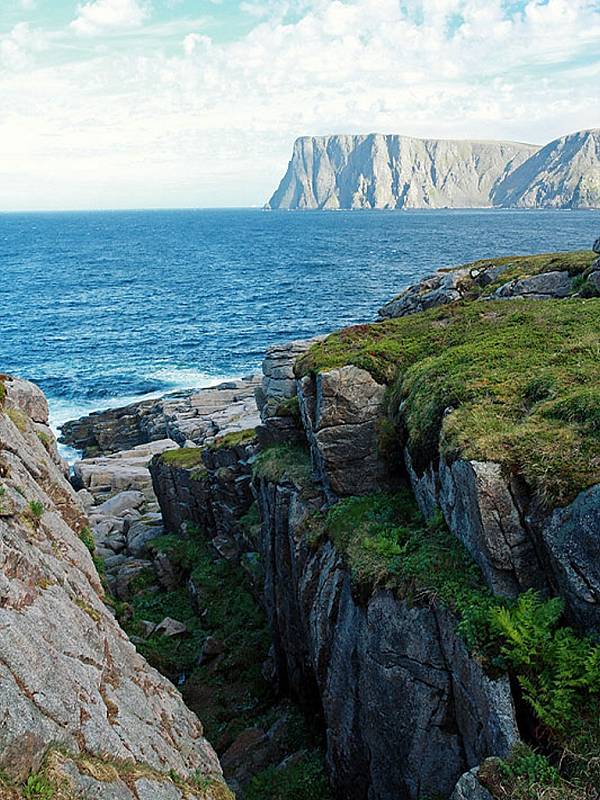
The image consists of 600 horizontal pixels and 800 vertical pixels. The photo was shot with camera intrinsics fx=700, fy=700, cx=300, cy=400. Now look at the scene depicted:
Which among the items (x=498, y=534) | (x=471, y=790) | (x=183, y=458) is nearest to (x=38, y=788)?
(x=471, y=790)

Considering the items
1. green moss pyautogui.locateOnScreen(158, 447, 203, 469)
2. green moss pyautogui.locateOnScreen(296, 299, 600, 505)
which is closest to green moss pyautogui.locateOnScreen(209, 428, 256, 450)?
green moss pyautogui.locateOnScreen(158, 447, 203, 469)

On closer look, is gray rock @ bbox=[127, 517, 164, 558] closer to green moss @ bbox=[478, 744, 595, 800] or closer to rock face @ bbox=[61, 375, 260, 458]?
rock face @ bbox=[61, 375, 260, 458]

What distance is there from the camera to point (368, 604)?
15.9 meters

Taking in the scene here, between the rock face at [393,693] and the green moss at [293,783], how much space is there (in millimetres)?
579

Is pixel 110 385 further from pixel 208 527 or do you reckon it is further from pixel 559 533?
pixel 559 533

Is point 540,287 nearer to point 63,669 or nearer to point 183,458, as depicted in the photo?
point 183,458

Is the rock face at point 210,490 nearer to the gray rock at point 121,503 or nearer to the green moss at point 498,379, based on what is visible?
the gray rock at point 121,503

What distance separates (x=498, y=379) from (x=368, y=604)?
6.95 metres

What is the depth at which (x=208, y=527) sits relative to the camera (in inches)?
1403

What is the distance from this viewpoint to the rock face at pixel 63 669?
406 inches

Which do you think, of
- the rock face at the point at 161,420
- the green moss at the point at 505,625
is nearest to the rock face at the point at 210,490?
the rock face at the point at 161,420

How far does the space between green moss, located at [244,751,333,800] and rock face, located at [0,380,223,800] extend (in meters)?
2.92

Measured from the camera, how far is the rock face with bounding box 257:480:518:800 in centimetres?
1308

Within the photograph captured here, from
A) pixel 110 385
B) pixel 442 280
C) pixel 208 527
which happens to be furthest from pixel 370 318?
pixel 208 527
